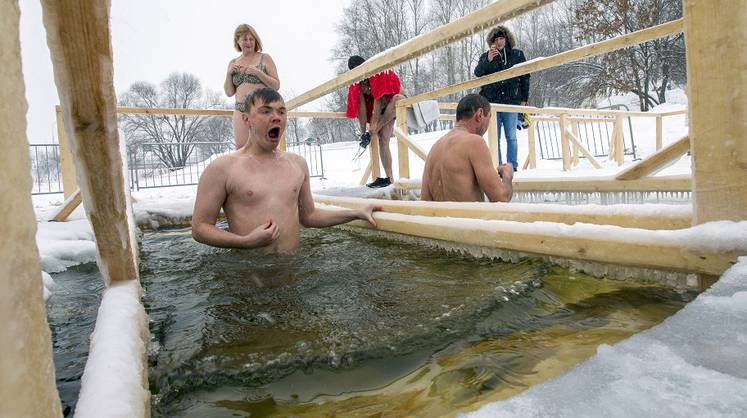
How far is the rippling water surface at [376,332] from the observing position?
122cm

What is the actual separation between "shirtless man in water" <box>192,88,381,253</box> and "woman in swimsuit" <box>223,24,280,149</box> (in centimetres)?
186

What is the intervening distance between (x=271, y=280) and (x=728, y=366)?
Result: 1920 millimetres

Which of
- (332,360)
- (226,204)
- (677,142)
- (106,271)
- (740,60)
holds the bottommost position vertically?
(332,360)

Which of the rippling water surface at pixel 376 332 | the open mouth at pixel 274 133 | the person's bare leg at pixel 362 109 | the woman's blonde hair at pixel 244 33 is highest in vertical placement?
the woman's blonde hair at pixel 244 33

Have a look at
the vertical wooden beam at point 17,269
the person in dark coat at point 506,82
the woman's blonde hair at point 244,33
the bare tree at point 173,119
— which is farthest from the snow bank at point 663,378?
the bare tree at point 173,119

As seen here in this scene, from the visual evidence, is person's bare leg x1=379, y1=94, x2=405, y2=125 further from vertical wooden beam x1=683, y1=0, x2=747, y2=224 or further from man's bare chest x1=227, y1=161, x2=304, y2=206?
vertical wooden beam x1=683, y1=0, x2=747, y2=224

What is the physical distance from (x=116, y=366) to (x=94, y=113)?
2.38ft

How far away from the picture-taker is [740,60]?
4.42ft

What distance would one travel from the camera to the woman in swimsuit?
176 inches

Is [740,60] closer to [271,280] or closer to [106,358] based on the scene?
[106,358]

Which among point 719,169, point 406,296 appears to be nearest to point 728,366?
point 719,169

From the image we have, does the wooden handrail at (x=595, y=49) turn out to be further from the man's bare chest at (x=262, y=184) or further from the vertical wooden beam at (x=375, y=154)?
the man's bare chest at (x=262, y=184)

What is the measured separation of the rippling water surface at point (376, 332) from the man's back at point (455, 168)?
89 centimetres

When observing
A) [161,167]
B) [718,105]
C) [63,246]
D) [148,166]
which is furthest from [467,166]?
[161,167]
